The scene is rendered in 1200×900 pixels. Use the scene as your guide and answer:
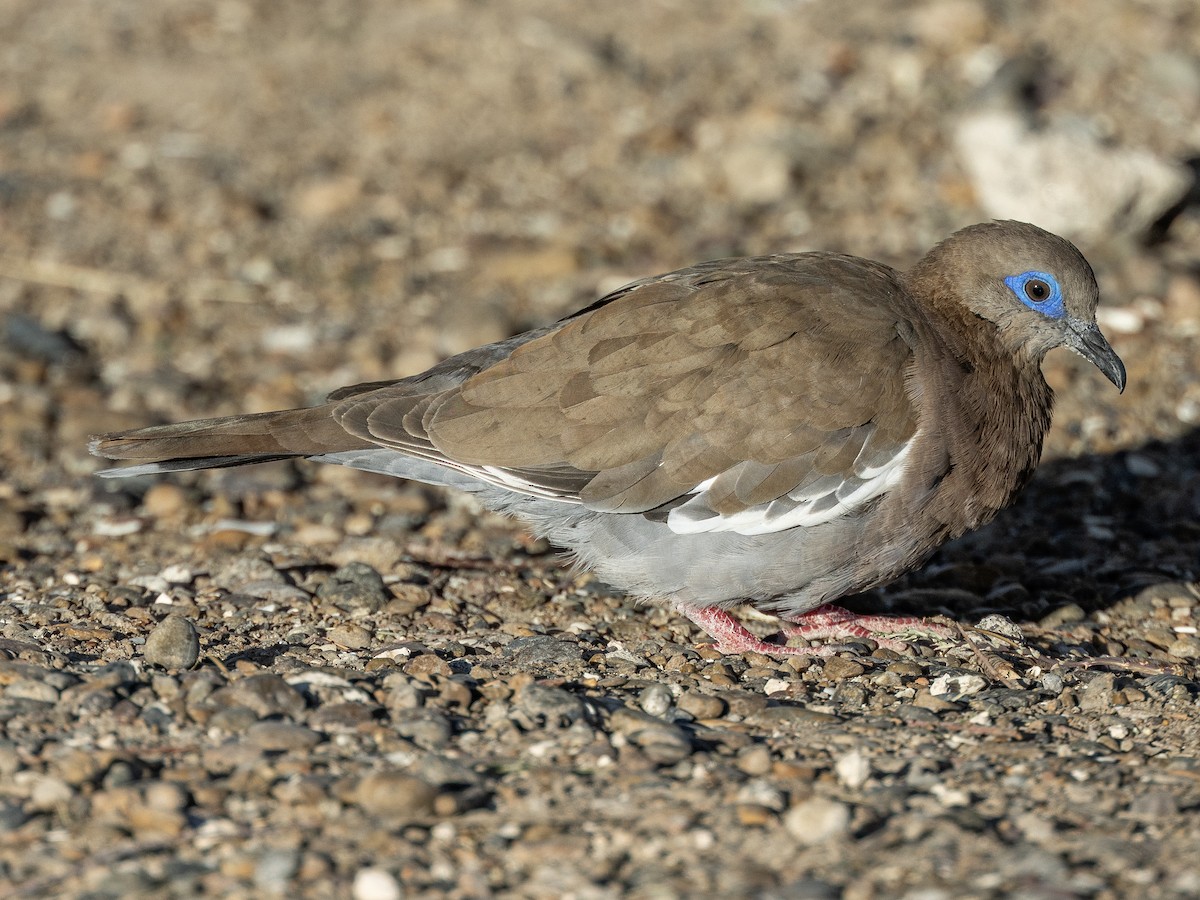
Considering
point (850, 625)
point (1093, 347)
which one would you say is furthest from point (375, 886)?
point (1093, 347)

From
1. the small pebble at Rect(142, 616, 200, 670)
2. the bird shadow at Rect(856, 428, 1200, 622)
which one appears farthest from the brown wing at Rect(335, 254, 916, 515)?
the bird shadow at Rect(856, 428, 1200, 622)

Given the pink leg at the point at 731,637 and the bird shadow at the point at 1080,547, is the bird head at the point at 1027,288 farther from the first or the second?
the pink leg at the point at 731,637

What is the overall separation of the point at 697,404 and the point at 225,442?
1.50m

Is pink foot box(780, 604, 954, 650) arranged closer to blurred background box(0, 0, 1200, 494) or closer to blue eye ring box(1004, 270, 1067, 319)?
blue eye ring box(1004, 270, 1067, 319)

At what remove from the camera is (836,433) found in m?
4.45

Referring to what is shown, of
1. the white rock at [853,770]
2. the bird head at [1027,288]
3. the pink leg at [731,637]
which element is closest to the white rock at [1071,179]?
the bird head at [1027,288]

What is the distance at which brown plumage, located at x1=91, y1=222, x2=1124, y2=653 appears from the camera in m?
4.44

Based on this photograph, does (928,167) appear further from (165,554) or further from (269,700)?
(269,700)

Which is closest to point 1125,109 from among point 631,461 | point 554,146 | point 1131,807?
point 554,146

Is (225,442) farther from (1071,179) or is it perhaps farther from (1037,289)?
(1071,179)

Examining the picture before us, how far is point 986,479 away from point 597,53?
5.51m

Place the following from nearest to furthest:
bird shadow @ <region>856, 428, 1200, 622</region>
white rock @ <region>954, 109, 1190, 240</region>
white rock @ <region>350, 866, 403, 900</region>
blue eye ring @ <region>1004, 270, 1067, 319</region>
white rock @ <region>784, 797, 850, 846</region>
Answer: white rock @ <region>350, 866, 403, 900</region> → white rock @ <region>784, 797, 850, 846</region> → blue eye ring @ <region>1004, 270, 1067, 319</region> → bird shadow @ <region>856, 428, 1200, 622</region> → white rock @ <region>954, 109, 1190, 240</region>

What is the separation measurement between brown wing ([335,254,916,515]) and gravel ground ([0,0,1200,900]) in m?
0.54

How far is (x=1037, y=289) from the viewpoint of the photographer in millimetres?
4805
